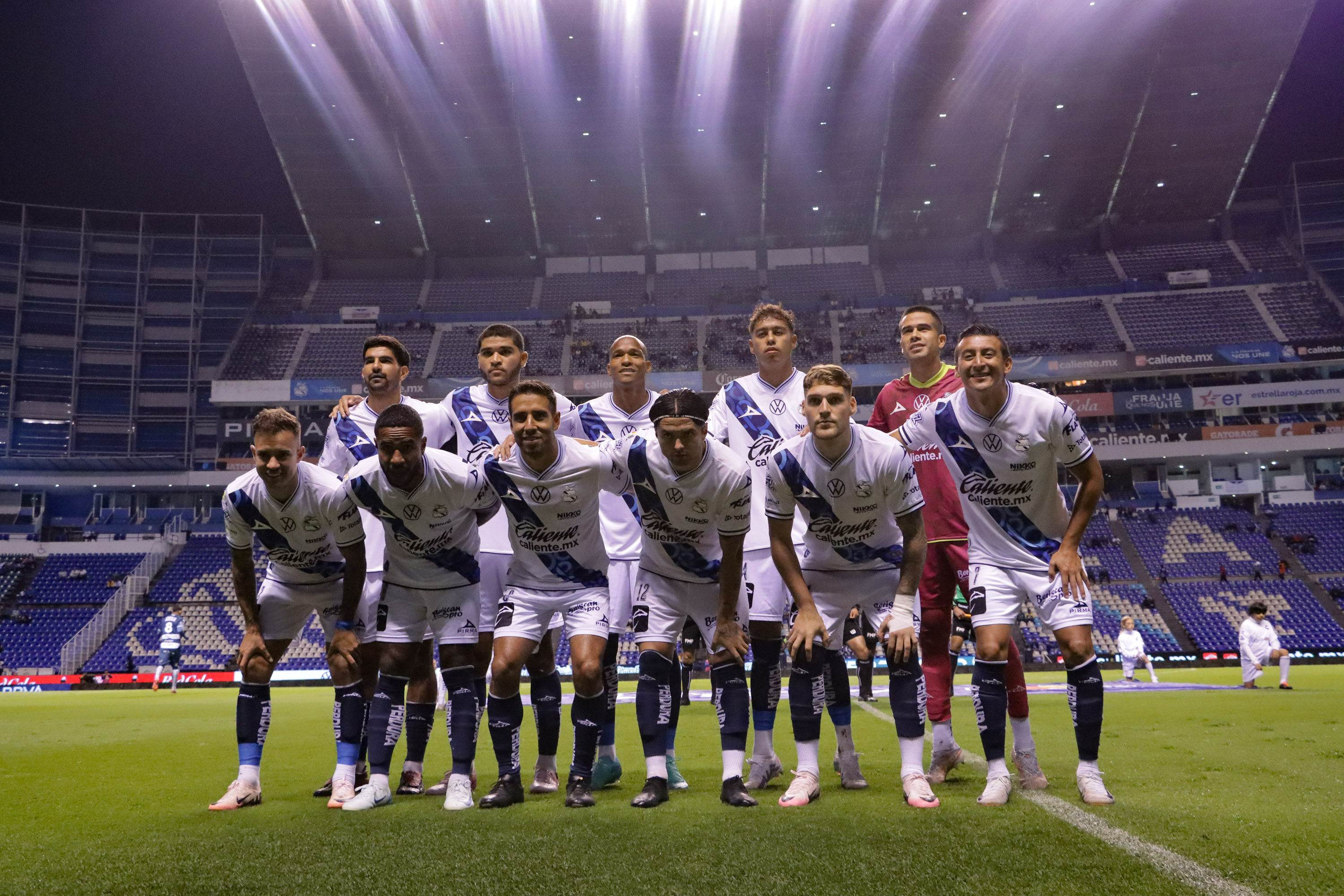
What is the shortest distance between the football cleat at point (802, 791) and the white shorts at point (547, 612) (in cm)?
134

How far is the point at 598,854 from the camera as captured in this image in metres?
3.50

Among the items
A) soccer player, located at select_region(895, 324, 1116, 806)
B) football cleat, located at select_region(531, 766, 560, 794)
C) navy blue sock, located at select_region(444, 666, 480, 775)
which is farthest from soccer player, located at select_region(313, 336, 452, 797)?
Answer: soccer player, located at select_region(895, 324, 1116, 806)

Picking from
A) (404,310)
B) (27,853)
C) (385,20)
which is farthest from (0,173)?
(27,853)

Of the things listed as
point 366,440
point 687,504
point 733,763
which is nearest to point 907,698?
point 733,763

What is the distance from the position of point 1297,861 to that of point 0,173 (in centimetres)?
5662

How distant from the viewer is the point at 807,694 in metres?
5.02

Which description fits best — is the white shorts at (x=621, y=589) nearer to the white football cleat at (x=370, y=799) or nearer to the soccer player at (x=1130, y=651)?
the white football cleat at (x=370, y=799)

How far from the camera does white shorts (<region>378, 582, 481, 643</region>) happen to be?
5426 millimetres

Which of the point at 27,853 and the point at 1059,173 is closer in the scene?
the point at 27,853

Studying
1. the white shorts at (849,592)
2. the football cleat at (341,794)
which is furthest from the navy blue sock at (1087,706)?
the football cleat at (341,794)

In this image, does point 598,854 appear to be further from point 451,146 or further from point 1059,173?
point 1059,173

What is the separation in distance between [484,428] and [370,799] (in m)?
2.66

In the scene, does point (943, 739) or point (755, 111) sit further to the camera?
point (755, 111)

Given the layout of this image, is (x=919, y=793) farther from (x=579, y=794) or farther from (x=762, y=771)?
(x=579, y=794)
